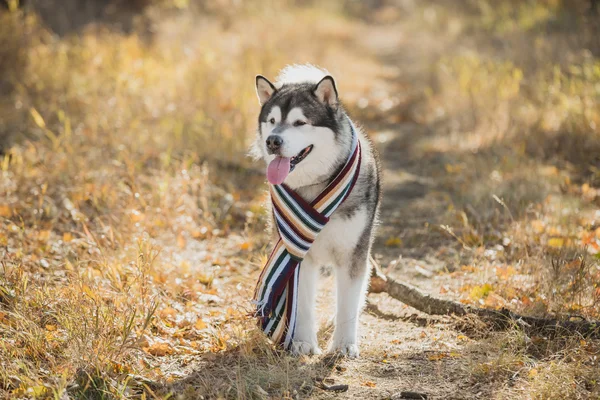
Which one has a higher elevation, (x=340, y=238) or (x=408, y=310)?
(x=340, y=238)

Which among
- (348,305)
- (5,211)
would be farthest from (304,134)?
(5,211)

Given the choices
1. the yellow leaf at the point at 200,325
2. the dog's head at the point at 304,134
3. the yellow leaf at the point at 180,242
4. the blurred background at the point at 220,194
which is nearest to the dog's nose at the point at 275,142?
the dog's head at the point at 304,134

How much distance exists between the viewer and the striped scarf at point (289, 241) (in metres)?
3.67

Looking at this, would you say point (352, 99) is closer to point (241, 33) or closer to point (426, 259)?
point (241, 33)

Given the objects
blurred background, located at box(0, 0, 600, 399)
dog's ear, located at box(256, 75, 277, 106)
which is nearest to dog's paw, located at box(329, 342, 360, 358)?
blurred background, located at box(0, 0, 600, 399)

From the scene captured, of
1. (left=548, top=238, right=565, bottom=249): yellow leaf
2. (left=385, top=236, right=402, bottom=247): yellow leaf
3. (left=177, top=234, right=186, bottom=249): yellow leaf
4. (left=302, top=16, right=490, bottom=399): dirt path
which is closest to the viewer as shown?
(left=302, top=16, right=490, bottom=399): dirt path

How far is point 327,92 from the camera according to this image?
12.5ft

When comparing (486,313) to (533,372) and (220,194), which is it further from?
(220,194)

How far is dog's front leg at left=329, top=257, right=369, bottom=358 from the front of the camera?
12.4 ft

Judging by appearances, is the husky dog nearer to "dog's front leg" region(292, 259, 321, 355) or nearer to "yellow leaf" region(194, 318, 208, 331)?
"dog's front leg" region(292, 259, 321, 355)

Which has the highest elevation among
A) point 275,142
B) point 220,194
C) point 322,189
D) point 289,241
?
point 275,142

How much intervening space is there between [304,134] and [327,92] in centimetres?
34

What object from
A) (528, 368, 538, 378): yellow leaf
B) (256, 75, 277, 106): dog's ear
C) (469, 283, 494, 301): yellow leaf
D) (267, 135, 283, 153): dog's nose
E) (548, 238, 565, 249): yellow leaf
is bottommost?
(469, 283, 494, 301): yellow leaf

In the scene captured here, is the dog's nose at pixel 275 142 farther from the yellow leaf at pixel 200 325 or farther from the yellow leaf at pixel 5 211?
the yellow leaf at pixel 5 211
